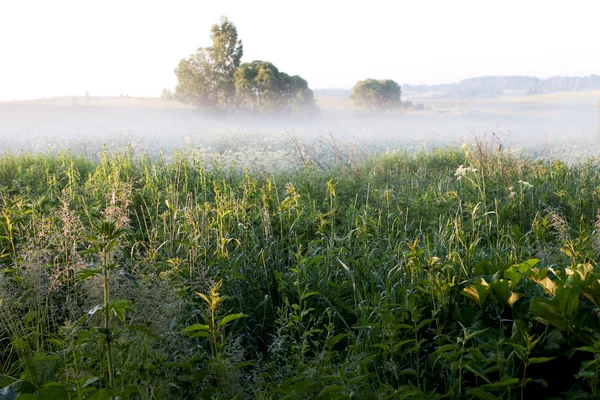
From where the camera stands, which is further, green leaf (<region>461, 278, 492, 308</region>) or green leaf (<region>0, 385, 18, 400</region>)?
green leaf (<region>461, 278, 492, 308</region>)

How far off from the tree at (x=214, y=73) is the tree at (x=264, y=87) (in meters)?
0.68

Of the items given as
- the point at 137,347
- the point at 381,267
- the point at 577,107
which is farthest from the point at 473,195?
the point at 577,107

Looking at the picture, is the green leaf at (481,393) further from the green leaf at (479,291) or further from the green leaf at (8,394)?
the green leaf at (8,394)

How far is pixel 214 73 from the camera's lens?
993 inches

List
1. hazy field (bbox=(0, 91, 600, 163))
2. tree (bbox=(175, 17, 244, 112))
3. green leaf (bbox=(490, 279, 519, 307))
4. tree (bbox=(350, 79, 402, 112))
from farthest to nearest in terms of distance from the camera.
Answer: tree (bbox=(350, 79, 402, 112))
tree (bbox=(175, 17, 244, 112))
hazy field (bbox=(0, 91, 600, 163))
green leaf (bbox=(490, 279, 519, 307))

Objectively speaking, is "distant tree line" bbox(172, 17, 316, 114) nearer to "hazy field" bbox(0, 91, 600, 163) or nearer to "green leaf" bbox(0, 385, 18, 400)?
"hazy field" bbox(0, 91, 600, 163)

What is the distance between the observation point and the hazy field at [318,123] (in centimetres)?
1388

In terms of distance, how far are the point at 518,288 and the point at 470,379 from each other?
55 centimetres

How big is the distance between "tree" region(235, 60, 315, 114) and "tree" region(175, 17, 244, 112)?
0.68m

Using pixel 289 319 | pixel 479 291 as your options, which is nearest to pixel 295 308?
pixel 289 319

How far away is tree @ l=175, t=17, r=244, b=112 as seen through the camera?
23.6m

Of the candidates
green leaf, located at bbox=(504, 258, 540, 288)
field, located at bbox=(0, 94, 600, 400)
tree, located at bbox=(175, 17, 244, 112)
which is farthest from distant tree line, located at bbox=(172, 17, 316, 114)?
green leaf, located at bbox=(504, 258, 540, 288)

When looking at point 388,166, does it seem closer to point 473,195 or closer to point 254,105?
point 473,195

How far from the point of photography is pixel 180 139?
13031mm
